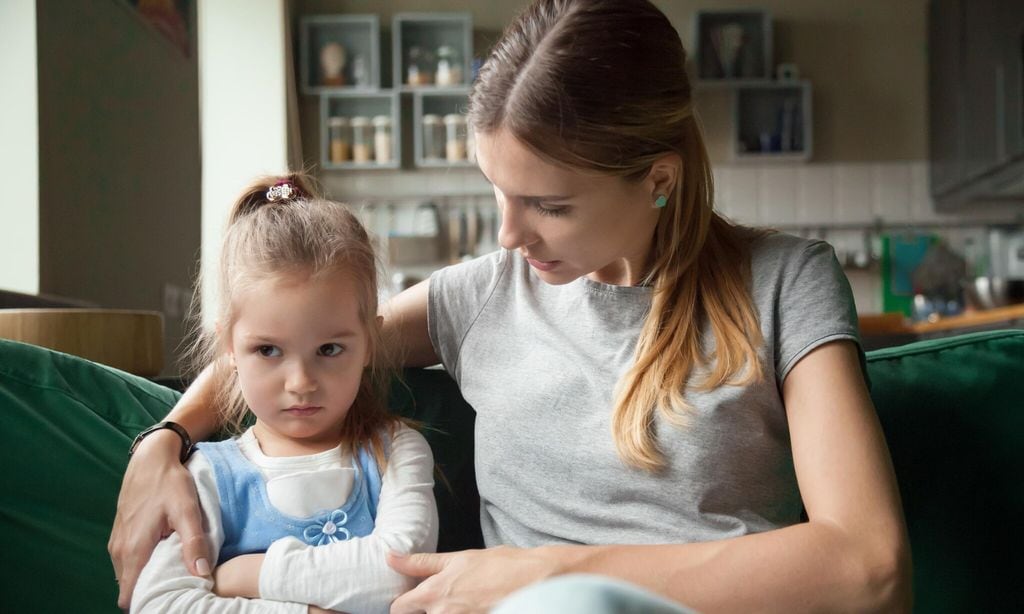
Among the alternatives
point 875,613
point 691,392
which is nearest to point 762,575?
point 875,613

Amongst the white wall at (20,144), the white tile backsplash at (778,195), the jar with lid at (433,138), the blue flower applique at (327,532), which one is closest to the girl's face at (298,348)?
the blue flower applique at (327,532)

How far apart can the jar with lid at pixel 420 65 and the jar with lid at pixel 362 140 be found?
1.13 ft

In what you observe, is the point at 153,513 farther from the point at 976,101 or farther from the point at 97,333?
the point at 976,101

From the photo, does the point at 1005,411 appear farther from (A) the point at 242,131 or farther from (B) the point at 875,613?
(A) the point at 242,131

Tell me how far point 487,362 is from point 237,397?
33 cm

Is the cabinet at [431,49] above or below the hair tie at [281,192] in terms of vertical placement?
above

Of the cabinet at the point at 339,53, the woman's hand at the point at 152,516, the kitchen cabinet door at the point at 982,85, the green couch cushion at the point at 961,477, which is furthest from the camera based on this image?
the cabinet at the point at 339,53

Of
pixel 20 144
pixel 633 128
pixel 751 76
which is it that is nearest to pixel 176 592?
pixel 633 128

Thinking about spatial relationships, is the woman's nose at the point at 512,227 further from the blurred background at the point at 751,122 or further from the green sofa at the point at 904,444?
the blurred background at the point at 751,122

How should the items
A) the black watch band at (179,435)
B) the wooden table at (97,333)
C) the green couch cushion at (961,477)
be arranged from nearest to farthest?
the black watch band at (179,435)
the green couch cushion at (961,477)
the wooden table at (97,333)

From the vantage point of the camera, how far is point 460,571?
3.40 feet

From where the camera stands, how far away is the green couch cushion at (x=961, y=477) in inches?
53.4

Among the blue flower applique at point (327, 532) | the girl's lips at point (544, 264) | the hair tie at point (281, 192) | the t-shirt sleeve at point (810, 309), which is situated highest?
the hair tie at point (281, 192)

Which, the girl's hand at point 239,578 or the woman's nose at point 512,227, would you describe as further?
the woman's nose at point 512,227
